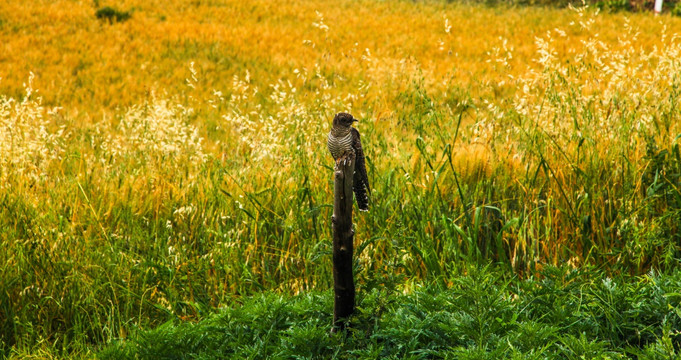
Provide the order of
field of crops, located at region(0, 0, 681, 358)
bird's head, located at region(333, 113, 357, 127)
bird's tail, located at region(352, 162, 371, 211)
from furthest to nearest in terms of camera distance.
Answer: field of crops, located at region(0, 0, 681, 358), bird's tail, located at region(352, 162, 371, 211), bird's head, located at region(333, 113, 357, 127)

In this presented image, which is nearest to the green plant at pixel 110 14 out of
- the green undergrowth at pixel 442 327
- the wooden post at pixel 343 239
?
the green undergrowth at pixel 442 327

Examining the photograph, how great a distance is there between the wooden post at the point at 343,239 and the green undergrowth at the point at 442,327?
63 millimetres

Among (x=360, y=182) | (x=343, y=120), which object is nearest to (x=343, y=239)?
(x=360, y=182)

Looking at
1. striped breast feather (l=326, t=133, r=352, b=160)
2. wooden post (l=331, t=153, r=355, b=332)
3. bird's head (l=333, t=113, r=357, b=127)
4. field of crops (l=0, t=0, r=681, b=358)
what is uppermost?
bird's head (l=333, t=113, r=357, b=127)

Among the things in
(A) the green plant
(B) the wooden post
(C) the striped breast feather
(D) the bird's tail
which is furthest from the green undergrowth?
Result: (A) the green plant

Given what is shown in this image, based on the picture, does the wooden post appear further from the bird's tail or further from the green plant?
the green plant

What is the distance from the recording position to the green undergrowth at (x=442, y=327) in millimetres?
2230

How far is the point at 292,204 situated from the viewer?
3762 mm

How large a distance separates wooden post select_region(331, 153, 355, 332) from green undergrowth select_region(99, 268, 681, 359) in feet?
0.21

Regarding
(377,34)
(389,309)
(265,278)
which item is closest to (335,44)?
(377,34)

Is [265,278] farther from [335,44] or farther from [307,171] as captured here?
[335,44]

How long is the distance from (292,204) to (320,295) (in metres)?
1.07

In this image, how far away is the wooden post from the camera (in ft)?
7.60

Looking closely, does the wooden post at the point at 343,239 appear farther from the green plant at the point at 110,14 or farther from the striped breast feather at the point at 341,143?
the green plant at the point at 110,14
